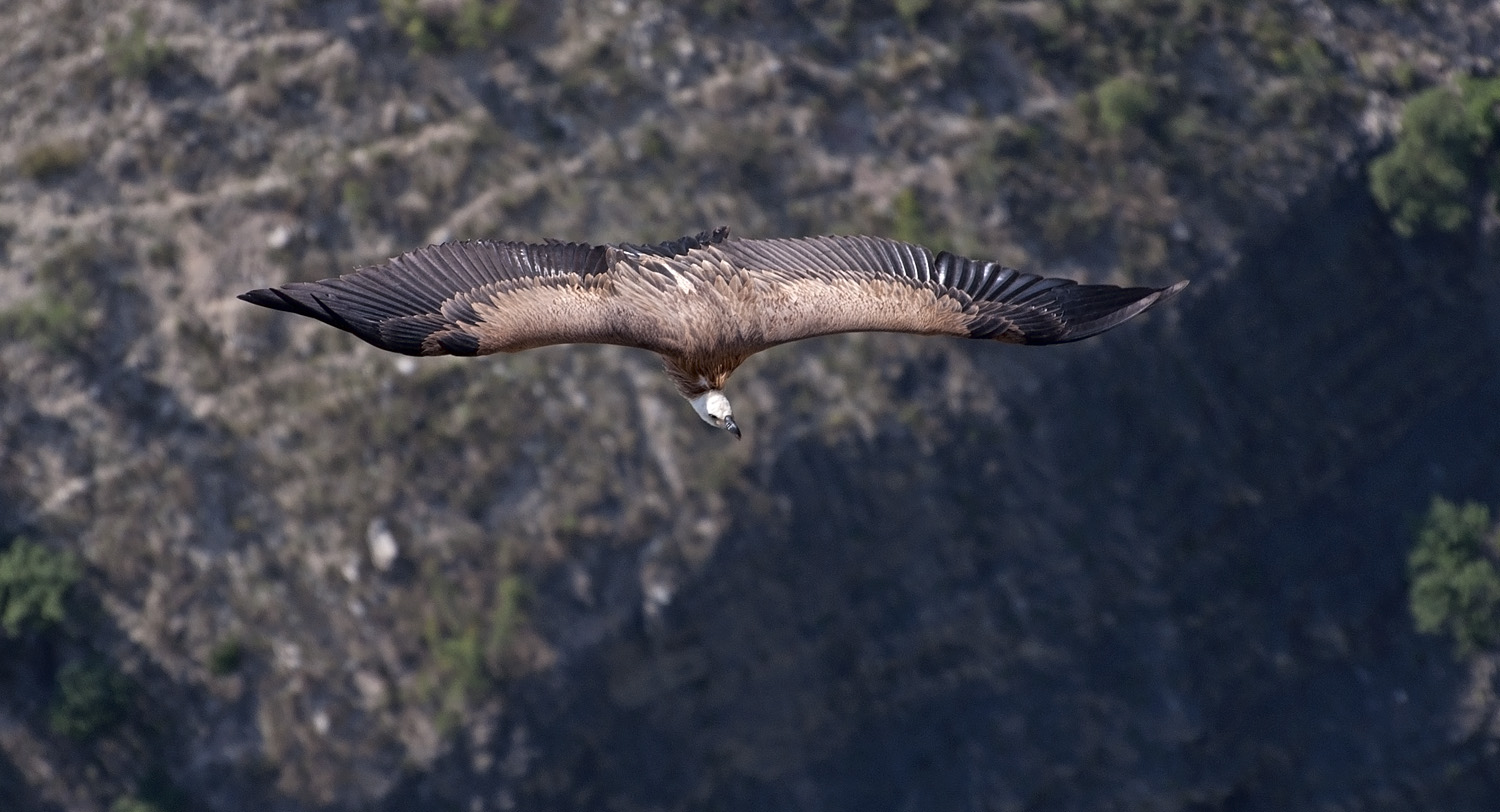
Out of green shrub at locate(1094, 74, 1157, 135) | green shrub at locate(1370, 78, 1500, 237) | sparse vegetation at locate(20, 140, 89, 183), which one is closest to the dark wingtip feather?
green shrub at locate(1094, 74, 1157, 135)

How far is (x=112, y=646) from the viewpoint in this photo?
3484 centimetres

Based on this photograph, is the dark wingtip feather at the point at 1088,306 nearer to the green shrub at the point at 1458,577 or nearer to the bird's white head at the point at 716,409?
the bird's white head at the point at 716,409

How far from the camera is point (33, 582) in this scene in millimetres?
34125

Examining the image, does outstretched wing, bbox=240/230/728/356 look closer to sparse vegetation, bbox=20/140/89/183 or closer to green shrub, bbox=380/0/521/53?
green shrub, bbox=380/0/521/53

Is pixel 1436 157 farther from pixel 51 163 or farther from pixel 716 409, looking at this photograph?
pixel 51 163

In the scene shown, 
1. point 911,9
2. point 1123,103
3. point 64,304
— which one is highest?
point 1123,103

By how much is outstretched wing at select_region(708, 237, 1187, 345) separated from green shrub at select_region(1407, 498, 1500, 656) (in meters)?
30.9

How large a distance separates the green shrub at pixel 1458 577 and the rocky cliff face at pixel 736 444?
90 centimetres

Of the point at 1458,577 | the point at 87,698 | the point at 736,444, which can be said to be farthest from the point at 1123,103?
the point at 87,698

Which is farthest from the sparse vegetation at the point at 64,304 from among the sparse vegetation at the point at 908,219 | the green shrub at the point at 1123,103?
the green shrub at the point at 1123,103

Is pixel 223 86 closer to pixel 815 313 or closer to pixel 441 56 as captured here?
pixel 441 56

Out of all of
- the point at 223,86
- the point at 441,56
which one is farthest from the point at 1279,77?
the point at 223,86

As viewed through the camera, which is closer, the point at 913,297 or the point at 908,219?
the point at 913,297

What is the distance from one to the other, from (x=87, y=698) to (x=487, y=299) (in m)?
22.7
